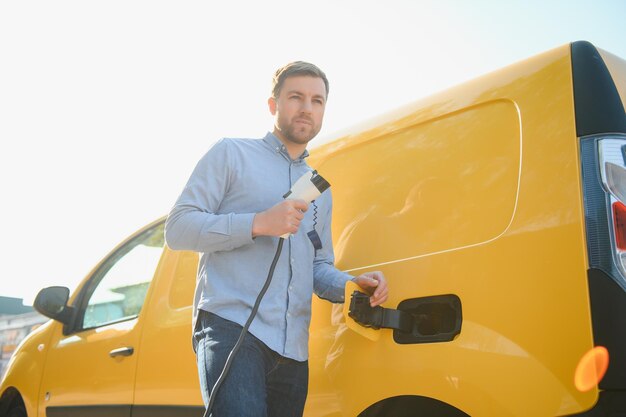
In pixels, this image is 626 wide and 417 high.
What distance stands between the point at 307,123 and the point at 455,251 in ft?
2.43

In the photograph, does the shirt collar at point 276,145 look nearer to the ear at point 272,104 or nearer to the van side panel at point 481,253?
the ear at point 272,104

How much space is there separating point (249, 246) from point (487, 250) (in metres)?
0.76

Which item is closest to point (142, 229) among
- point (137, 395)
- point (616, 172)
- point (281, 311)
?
point (137, 395)

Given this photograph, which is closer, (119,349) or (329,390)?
(329,390)

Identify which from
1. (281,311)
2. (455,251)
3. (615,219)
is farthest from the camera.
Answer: (281,311)

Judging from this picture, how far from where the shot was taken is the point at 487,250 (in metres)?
1.88

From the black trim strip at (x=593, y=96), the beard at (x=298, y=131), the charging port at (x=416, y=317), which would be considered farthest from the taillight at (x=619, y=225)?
the beard at (x=298, y=131)

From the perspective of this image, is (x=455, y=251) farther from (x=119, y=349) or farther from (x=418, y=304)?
(x=119, y=349)

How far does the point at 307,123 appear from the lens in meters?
2.38

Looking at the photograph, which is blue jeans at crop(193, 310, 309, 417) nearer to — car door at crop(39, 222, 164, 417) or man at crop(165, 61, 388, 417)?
man at crop(165, 61, 388, 417)

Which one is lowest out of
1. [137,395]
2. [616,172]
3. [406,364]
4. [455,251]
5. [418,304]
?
[137,395]

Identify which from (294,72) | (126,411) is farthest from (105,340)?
(294,72)

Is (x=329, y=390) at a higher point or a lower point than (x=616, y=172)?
lower

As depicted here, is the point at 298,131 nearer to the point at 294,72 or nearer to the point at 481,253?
the point at 294,72
